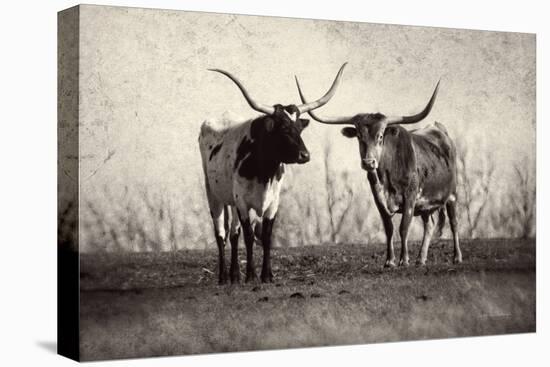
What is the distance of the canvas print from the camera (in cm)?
1039

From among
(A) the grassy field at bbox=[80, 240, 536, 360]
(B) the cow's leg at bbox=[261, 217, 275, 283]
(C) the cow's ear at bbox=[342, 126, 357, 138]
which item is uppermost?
(C) the cow's ear at bbox=[342, 126, 357, 138]

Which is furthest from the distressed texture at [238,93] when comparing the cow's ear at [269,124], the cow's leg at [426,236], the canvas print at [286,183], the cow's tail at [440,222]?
the cow's tail at [440,222]

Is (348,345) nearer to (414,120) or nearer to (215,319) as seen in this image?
(215,319)

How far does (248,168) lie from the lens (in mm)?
10992

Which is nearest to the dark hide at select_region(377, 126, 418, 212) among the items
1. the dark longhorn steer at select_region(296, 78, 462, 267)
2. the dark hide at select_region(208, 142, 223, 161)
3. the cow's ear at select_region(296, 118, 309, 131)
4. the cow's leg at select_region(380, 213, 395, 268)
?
the dark longhorn steer at select_region(296, 78, 462, 267)

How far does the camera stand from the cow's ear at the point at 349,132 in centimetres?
1141

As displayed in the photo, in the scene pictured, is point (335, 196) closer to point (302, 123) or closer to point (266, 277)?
point (302, 123)

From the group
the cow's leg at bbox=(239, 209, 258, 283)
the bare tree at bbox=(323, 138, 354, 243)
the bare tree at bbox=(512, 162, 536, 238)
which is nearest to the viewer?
the cow's leg at bbox=(239, 209, 258, 283)

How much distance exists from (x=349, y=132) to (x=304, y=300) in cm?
149

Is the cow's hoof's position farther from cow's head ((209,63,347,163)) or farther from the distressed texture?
cow's head ((209,63,347,163))

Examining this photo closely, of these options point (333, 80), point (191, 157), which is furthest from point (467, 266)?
point (191, 157)

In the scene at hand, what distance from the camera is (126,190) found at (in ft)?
34.2

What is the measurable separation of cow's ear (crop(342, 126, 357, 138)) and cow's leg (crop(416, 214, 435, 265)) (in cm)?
104

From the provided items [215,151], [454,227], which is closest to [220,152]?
[215,151]
